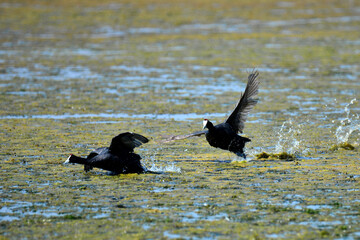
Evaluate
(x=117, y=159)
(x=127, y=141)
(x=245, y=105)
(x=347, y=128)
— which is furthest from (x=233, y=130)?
(x=347, y=128)

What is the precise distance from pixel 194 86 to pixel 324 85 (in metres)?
3.49

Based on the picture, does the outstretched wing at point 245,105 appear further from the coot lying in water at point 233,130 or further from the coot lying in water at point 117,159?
the coot lying in water at point 117,159

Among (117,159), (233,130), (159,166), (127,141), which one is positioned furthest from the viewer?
(233,130)

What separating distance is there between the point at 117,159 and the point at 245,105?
8.18ft

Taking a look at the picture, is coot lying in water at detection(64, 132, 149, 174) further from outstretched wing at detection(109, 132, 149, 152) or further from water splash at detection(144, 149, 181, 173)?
water splash at detection(144, 149, 181, 173)

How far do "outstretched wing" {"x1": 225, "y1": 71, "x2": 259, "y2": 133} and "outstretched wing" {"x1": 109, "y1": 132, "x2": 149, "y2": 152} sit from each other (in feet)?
5.93

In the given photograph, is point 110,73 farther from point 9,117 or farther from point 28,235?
point 28,235

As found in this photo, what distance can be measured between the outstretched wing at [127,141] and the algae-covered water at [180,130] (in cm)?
44

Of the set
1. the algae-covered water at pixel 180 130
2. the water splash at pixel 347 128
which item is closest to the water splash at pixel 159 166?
the algae-covered water at pixel 180 130

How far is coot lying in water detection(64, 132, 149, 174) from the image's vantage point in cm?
856

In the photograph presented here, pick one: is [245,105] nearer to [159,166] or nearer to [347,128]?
[159,166]

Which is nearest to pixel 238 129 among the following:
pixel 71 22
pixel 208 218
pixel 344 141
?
pixel 344 141

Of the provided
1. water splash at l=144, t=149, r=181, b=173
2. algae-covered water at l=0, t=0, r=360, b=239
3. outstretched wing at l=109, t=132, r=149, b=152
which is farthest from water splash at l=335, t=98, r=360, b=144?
outstretched wing at l=109, t=132, r=149, b=152

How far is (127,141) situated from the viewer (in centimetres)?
875
